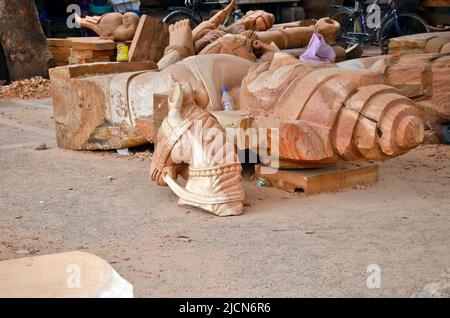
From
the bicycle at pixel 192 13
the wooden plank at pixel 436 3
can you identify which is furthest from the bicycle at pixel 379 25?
the bicycle at pixel 192 13

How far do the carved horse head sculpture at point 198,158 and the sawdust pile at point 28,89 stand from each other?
18.4ft

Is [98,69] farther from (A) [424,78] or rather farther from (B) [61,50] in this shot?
(B) [61,50]

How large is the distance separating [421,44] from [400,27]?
4.69m

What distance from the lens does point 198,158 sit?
4492 millimetres

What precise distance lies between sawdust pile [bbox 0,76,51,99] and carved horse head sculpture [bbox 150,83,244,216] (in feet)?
18.4

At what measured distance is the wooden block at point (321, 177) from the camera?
4.91 meters

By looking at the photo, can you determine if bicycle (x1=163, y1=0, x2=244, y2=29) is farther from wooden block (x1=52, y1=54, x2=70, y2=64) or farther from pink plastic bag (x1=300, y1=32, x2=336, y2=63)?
pink plastic bag (x1=300, y1=32, x2=336, y2=63)

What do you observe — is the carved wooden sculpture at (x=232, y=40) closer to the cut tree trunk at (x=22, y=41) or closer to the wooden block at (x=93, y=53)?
the wooden block at (x=93, y=53)

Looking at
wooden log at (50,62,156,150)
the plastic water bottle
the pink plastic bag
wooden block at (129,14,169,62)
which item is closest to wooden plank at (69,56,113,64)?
wooden block at (129,14,169,62)

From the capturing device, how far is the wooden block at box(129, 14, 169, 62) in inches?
344

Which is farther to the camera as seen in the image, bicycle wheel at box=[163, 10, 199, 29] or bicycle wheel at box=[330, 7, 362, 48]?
bicycle wheel at box=[330, 7, 362, 48]

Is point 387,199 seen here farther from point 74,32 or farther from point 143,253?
point 74,32
